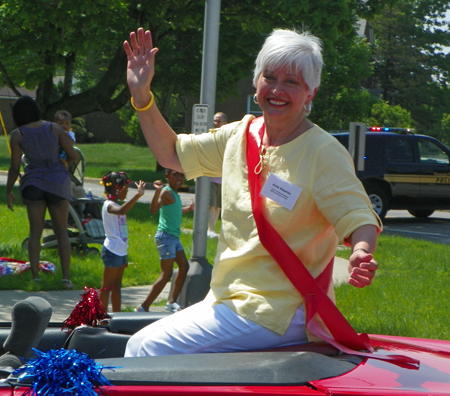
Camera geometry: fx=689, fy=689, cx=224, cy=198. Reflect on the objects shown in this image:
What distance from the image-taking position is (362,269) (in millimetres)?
2154

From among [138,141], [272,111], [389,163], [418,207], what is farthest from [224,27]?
[138,141]

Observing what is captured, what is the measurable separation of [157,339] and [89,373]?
47 cm

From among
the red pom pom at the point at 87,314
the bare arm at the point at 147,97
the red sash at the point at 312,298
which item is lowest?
the red pom pom at the point at 87,314

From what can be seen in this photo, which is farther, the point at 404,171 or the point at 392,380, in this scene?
the point at 404,171

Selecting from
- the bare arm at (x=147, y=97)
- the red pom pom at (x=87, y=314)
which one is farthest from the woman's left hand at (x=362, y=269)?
the red pom pom at (x=87, y=314)

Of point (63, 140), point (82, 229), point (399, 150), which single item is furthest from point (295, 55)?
point (399, 150)

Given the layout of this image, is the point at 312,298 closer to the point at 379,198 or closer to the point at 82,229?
the point at 82,229

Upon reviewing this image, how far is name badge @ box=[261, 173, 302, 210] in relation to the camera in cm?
238

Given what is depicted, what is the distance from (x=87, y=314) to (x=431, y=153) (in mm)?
14578

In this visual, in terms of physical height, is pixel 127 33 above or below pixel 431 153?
above

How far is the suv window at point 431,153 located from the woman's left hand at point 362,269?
1465 centimetres

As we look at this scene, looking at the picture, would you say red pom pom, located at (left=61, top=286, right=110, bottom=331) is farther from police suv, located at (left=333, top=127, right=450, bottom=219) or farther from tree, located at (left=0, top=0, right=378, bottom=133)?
police suv, located at (left=333, top=127, right=450, bottom=219)

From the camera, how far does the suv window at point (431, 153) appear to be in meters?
16.2

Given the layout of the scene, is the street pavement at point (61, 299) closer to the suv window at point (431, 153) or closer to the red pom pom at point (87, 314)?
the red pom pom at point (87, 314)
